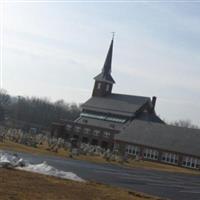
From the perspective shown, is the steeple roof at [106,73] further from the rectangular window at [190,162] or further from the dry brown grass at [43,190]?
the dry brown grass at [43,190]

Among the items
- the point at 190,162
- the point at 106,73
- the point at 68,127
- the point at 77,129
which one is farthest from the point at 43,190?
the point at 106,73

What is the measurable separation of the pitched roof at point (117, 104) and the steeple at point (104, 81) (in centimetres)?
121

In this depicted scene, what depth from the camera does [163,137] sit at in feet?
227

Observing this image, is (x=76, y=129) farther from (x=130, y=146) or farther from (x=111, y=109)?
(x=130, y=146)

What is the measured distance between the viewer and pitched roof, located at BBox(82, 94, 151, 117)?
3349 inches

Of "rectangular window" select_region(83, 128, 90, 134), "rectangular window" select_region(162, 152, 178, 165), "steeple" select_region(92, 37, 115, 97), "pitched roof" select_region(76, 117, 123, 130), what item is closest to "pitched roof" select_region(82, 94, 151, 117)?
"steeple" select_region(92, 37, 115, 97)

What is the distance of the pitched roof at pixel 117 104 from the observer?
8506 centimetres

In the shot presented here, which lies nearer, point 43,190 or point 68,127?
point 43,190

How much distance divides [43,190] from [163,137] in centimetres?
5570

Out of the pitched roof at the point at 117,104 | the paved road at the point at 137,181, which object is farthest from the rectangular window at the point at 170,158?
the paved road at the point at 137,181

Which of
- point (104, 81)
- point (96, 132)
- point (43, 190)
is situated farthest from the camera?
point (104, 81)

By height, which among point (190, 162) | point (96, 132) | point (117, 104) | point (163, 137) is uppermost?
point (117, 104)

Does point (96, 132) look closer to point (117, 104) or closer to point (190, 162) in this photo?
point (117, 104)

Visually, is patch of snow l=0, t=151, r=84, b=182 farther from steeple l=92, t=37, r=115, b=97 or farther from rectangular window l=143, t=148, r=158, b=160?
steeple l=92, t=37, r=115, b=97
